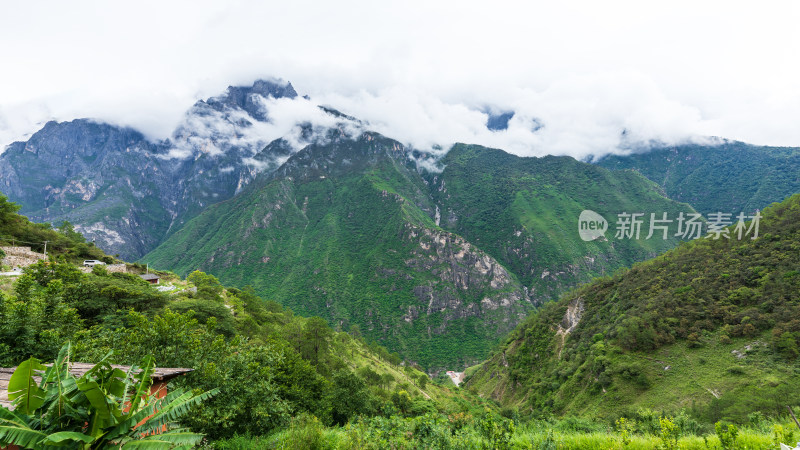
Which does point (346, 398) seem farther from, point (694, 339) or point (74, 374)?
point (694, 339)

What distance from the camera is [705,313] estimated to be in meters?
37.5

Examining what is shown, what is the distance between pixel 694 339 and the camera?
35594 millimetres

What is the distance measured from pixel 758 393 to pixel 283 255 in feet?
611

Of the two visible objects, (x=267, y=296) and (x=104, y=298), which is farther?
(x=267, y=296)

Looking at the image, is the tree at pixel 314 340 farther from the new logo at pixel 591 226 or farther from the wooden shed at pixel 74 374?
the new logo at pixel 591 226

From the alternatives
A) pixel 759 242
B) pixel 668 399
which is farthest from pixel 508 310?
pixel 668 399

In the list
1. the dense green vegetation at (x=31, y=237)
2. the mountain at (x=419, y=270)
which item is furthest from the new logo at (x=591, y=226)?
the dense green vegetation at (x=31, y=237)

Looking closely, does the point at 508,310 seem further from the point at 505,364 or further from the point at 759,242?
the point at 759,242

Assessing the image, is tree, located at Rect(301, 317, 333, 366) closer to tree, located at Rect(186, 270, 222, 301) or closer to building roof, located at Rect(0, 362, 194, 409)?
tree, located at Rect(186, 270, 222, 301)

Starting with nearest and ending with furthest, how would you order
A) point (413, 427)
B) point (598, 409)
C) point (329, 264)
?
point (413, 427), point (598, 409), point (329, 264)

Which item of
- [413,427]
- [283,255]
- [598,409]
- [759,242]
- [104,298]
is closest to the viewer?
[413,427]

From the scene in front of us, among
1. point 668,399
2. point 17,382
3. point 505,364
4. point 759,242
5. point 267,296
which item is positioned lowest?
point 267,296

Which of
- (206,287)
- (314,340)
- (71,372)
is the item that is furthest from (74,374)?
(206,287)

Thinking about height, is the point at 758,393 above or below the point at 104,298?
above
